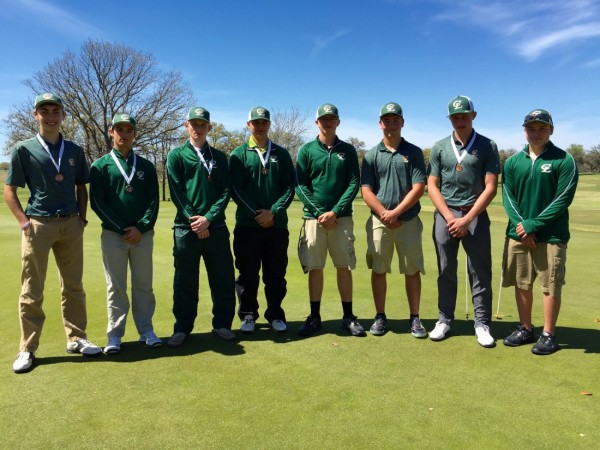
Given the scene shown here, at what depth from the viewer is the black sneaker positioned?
497cm

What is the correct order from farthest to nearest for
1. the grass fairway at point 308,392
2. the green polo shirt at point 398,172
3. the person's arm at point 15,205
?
the green polo shirt at point 398,172 < the person's arm at point 15,205 < the grass fairway at point 308,392

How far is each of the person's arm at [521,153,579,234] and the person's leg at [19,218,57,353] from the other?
4.45 metres

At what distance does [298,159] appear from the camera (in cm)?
520

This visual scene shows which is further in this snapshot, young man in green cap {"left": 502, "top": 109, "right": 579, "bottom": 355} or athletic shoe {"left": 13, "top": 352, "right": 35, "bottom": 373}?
young man in green cap {"left": 502, "top": 109, "right": 579, "bottom": 355}

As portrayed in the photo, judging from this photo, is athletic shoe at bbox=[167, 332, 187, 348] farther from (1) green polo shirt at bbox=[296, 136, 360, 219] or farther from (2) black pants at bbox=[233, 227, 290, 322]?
(1) green polo shirt at bbox=[296, 136, 360, 219]

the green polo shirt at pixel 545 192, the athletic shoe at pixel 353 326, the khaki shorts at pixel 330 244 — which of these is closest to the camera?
the green polo shirt at pixel 545 192

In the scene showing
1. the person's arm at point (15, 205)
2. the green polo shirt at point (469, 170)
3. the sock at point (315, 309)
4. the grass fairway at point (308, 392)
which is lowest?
the grass fairway at point (308, 392)

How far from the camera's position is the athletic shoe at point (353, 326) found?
4871mm

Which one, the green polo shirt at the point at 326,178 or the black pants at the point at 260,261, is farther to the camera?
the black pants at the point at 260,261

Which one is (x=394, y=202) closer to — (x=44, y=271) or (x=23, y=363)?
→ (x=44, y=271)

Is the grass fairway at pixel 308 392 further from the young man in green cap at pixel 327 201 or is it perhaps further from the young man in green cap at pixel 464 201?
the young man in green cap at pixel 327 201

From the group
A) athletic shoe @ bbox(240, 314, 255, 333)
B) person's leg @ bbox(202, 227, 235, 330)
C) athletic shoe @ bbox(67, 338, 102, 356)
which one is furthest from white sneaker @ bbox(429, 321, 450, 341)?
athletic shoe @ bbox(67, 338, 102, 356)

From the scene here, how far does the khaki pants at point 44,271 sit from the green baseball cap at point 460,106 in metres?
3.80

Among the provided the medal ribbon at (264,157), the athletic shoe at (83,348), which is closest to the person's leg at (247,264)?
the medal ribbon at (264,157)
